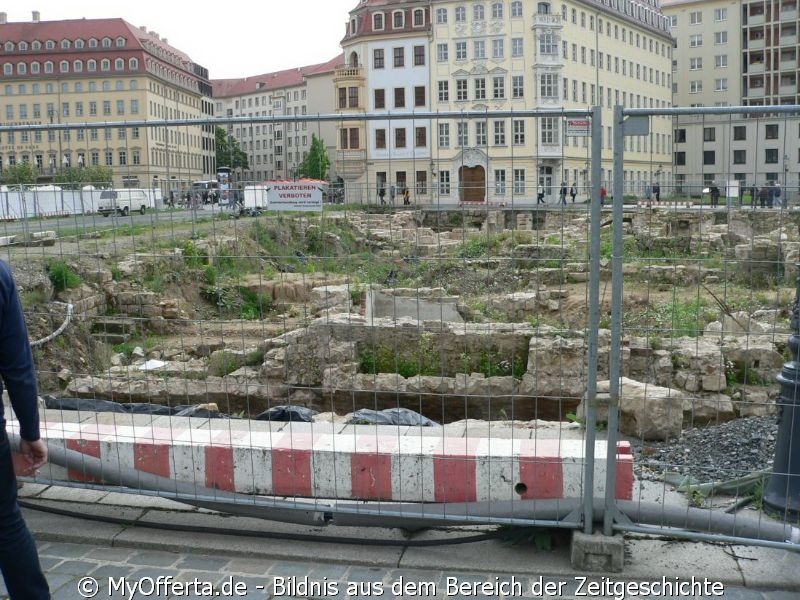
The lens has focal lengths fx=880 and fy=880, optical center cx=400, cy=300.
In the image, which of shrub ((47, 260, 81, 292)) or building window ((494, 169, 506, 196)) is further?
shrub ((47, 260, 81, 292))

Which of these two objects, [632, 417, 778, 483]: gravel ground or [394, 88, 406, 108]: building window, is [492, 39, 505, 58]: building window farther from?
[632, 417, 778, 483]: gravel ground

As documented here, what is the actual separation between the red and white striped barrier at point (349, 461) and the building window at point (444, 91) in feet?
224

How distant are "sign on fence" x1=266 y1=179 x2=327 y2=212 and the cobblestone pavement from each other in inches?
88.2

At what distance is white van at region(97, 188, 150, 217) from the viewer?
249 inches

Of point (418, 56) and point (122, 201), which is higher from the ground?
point (418, 56)

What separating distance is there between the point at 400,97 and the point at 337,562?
70643 millimetres

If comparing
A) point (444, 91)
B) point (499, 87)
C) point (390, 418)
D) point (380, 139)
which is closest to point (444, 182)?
point (380, 139)

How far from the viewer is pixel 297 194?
5.68m

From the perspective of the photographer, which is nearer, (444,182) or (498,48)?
(444,182)

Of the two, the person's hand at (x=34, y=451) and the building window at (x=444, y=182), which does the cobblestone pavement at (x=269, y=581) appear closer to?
the person's hand at (x=34, y=451)

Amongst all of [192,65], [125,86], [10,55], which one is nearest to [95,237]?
[125,86]

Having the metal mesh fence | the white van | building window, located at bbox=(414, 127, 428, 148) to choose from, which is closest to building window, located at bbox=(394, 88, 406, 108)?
the metal mesh fence

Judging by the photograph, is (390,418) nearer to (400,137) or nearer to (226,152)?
(400,137)

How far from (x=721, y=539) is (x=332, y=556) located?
2295 millimetres
